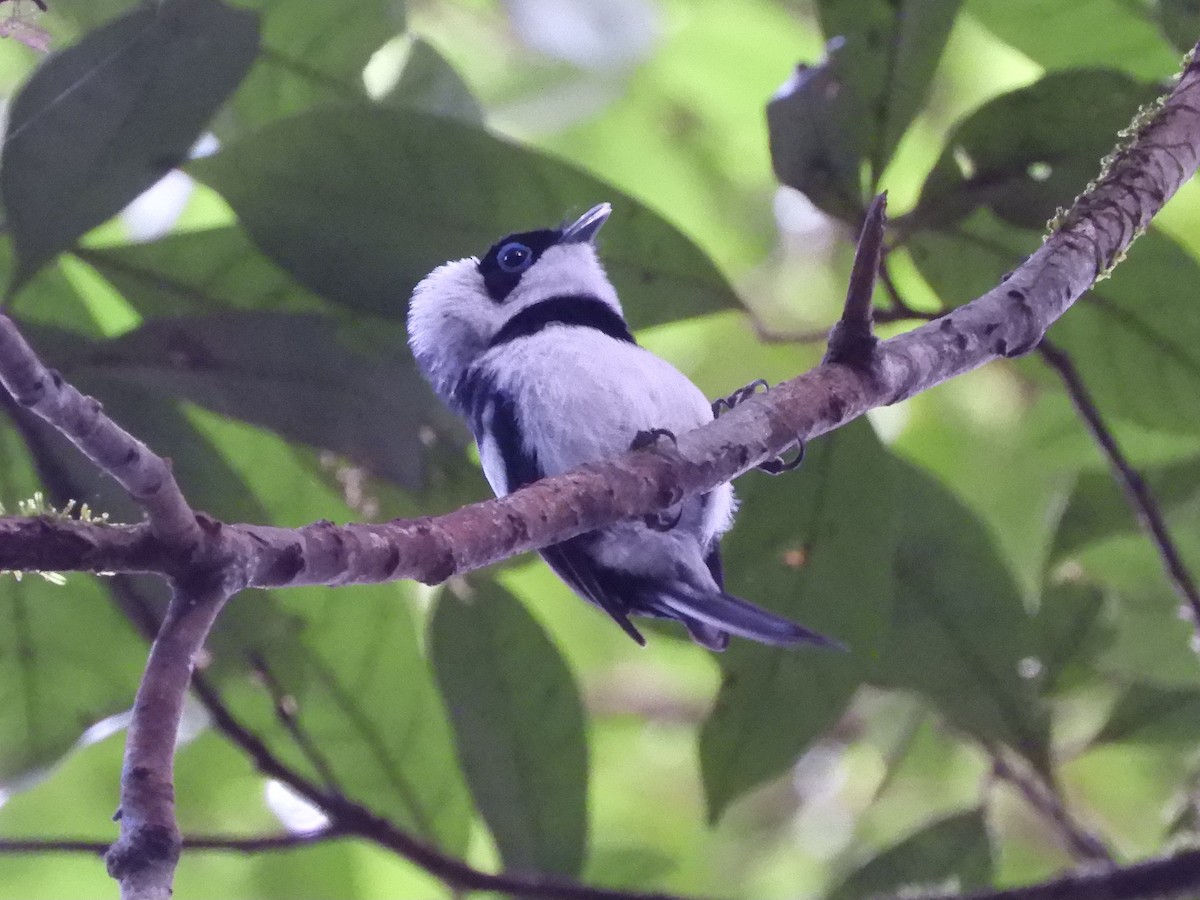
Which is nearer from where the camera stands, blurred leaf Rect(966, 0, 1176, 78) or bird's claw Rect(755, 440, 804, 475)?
bird's claw Rect(755, 440, 804, 475)

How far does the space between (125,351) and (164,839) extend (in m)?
1.29

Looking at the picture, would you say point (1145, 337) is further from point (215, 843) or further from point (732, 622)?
point (215, 843)

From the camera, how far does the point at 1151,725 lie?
114 inches

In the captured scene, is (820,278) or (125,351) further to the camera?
(820,278)

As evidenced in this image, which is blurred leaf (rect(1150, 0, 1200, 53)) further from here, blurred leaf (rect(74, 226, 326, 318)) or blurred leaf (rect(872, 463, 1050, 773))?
blurred leaf (rect(74, 226, 326, 318))

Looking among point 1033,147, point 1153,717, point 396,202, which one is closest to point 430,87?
point 396,202

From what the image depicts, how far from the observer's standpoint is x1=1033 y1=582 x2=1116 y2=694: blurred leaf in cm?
279

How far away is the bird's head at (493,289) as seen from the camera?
247 cm

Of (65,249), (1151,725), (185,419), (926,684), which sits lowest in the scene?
(1151,725)

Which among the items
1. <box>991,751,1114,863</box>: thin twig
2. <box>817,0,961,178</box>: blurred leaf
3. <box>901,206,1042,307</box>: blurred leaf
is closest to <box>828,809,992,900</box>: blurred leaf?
<box>991,751,1114,863</box>: thin twig

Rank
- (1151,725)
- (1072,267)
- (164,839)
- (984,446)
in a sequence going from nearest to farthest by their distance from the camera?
(164,839), (1072,267), (1151,725), (984,446)

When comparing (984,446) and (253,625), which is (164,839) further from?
(984,446)

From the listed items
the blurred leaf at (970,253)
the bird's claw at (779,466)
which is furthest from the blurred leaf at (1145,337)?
the bird's claw at (779,466)

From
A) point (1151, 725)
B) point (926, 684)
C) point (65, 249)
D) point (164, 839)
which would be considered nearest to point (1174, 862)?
point (926, 684)
